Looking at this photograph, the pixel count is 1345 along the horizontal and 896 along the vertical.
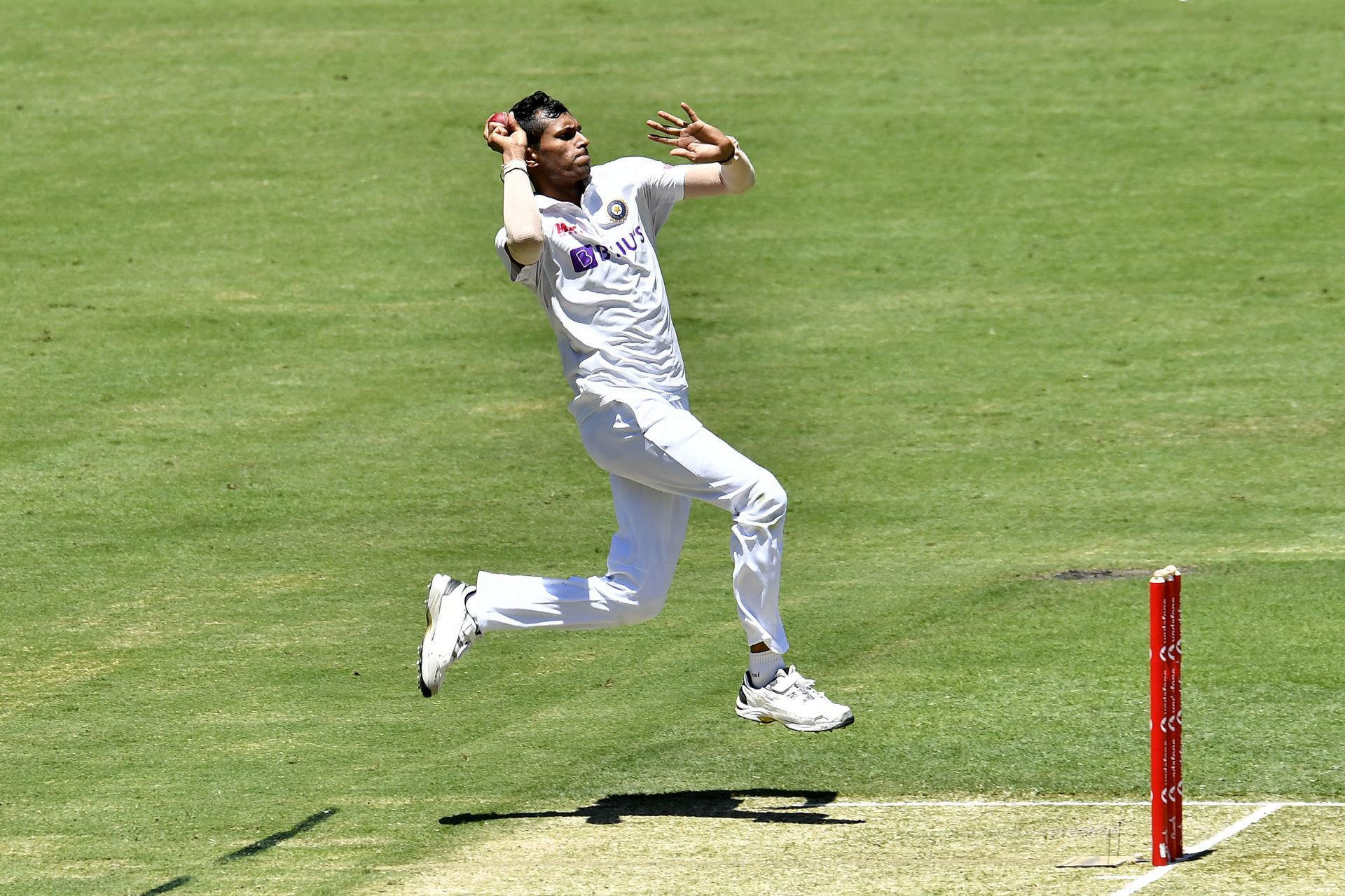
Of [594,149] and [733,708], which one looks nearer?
[733,708]

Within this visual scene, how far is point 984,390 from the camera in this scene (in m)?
16.6

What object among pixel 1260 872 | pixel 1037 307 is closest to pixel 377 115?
pixel 1037 307

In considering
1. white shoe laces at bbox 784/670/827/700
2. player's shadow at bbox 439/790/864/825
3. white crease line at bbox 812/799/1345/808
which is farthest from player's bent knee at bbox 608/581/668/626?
white crease line at bbox 812/799/1345/808

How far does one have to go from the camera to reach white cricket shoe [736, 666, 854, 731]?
832 centimetres

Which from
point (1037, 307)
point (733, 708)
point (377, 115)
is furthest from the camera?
point (377, 115)

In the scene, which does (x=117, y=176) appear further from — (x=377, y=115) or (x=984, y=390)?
(x=984, y=390)

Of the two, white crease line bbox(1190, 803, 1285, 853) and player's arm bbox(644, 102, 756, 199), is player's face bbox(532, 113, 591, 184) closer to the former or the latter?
player's arm bbox(644, 102, 756, 199)

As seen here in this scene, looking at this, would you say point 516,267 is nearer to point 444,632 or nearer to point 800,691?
point 444,632

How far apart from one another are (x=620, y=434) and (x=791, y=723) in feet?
4.66

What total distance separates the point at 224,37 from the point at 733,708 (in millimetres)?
18628

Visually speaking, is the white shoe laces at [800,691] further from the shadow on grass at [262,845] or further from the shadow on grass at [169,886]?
the shadow on grass at [169,886]

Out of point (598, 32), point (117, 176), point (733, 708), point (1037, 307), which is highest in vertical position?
point (598, 32)

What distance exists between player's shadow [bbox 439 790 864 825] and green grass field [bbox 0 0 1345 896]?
4cm

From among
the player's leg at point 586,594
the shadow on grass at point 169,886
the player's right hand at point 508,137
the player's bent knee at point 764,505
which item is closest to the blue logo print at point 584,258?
the player's right hand at point 508,137
